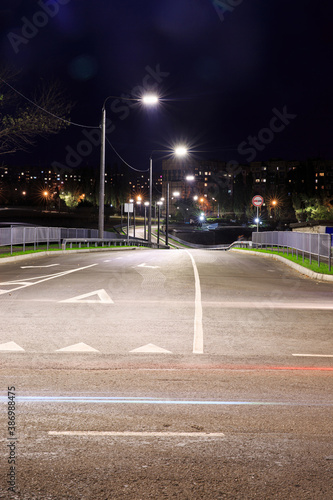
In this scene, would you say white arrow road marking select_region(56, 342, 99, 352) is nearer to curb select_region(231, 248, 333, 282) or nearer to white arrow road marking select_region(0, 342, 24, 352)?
white arrow road marking select_region(0, 342, 24, 352)

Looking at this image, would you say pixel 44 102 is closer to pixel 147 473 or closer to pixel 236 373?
pixel 236 373

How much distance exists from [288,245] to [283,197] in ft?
535

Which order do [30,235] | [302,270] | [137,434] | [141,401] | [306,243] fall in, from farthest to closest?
1. [30,235]
2. [306,243]
3. [302,270]
4. [141,401]
5. [137,434]

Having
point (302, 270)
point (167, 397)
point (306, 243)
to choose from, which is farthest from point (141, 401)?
point (306, 243)

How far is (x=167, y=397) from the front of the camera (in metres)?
5.56

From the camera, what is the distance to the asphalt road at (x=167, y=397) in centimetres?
367

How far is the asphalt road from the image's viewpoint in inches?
145

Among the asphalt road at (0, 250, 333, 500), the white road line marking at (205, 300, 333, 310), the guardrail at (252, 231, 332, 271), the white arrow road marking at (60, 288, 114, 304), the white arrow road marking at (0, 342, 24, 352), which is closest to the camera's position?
the asphalt road at (0, 250, 333, 500)

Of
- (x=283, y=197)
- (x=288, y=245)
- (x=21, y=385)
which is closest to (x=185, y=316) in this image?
(x=21, y=385)

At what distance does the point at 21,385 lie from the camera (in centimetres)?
593

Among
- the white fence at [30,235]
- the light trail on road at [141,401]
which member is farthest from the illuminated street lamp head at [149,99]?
the light trail on road at [141,401]

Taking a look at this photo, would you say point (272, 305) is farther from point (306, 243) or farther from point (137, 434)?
point (306, 243)

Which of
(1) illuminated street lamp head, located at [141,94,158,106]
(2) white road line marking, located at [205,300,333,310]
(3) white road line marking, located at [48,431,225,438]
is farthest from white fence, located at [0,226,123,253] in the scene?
(3) white road line marking, located at [48,431,225,438]

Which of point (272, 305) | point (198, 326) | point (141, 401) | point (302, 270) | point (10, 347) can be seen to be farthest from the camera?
point (302, 270)
